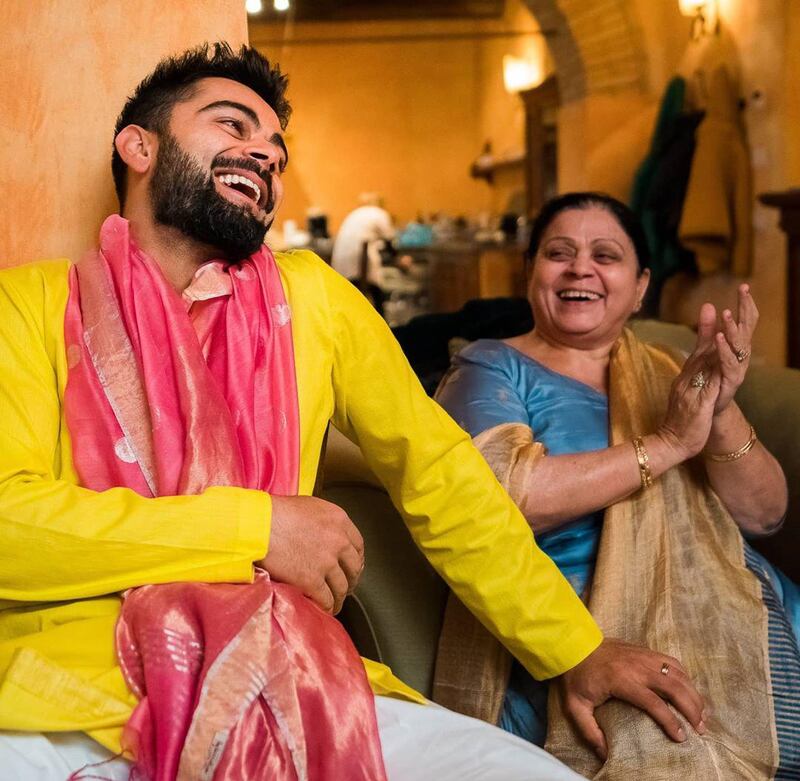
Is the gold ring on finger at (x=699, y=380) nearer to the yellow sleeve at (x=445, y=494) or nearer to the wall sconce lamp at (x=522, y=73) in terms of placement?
the yellow sleeve at (x=445, y=494)

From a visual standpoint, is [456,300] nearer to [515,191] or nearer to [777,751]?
[515,191]

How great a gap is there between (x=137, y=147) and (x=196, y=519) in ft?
1.76

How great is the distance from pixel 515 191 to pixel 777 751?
9.26 m

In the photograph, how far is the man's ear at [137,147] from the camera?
1.48 m

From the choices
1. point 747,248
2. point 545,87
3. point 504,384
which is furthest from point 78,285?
point 545,87

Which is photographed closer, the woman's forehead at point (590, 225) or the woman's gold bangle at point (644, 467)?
the woman's gold bangle at point (644, 467)

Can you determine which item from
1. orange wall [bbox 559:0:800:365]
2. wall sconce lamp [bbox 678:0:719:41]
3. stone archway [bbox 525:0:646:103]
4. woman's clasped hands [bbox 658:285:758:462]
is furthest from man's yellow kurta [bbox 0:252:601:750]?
stone archway [bbox 525:0:646:103]

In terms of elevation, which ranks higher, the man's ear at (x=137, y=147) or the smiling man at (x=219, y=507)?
the man's ear at (x=137, y=147)

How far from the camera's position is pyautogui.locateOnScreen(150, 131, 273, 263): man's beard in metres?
1.43

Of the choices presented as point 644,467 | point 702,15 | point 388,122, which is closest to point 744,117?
point 702,15

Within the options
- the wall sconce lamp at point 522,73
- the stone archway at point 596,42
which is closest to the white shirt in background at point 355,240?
the stone archway at point 596,42

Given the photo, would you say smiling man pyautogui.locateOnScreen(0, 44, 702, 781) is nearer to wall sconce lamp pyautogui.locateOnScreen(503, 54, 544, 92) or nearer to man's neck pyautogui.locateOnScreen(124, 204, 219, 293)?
man's neck pyautogui.locateOnScreen(124, 204, 219, 293)

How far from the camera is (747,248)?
5.36 meters

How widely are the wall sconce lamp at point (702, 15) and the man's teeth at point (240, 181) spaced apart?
194 inches
